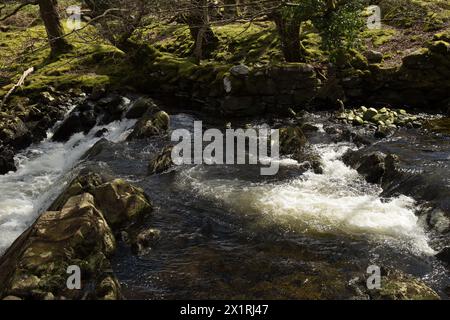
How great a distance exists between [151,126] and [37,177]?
4672 mm

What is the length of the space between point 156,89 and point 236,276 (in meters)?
16.0

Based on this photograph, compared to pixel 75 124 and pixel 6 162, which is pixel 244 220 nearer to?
pixel 6 162

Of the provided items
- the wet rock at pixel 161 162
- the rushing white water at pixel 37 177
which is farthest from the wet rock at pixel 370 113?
the rushing white water at pixel 37 177

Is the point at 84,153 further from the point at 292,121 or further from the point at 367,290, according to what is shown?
the point at 367,290

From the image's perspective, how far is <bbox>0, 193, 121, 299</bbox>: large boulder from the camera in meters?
7.84

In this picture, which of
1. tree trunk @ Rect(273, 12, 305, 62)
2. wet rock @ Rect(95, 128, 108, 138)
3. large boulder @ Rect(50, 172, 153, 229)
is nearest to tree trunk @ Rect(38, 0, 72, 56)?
wet rock @ Rect(95, 128, 108, 138)

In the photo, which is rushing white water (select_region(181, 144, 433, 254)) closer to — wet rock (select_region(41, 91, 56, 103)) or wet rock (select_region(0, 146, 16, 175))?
wet rock (select_region(0, 146, 16, 175))

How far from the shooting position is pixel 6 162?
1634cm

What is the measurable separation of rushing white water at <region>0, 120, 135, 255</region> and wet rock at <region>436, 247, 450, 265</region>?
983 cm

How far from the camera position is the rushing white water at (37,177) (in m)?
12.5

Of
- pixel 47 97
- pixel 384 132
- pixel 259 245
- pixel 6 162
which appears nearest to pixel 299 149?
pixel 384 132

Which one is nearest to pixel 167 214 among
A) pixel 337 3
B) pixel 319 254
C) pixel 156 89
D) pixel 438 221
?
pixel 319 254

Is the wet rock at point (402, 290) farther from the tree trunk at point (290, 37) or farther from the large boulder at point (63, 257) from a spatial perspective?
the tree trunk at point (290, 37)

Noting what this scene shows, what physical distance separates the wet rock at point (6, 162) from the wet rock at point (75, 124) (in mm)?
2548
